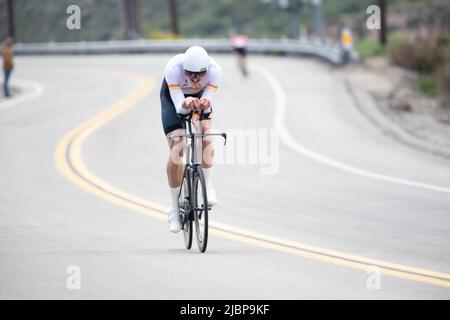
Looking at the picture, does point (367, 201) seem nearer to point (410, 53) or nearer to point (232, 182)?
point (232, 182)

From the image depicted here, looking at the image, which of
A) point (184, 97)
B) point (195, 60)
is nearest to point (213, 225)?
point (184, 97)

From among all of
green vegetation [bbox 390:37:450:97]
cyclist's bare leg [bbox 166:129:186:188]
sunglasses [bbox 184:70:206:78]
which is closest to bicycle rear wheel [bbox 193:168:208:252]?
cyclist's bare leg [bbox 166:129:186:188]

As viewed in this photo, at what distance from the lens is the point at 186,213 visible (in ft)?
31.3

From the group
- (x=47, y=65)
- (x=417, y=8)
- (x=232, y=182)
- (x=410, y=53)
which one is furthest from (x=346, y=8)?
(x=232, y=182)

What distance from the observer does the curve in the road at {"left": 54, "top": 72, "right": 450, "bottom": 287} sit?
8289 mm

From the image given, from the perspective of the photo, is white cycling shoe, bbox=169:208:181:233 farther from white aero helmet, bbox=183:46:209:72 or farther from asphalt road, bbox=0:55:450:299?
white aero helmet, bbox=183:46:209:72

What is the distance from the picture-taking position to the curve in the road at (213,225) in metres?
8.29

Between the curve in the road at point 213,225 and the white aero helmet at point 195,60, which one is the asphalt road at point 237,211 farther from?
the white aero helmet at point 195,60

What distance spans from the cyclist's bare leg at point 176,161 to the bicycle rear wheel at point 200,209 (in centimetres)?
43

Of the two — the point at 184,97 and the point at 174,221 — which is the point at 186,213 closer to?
the point at 174,221

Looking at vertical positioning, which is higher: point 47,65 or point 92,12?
point 92,12

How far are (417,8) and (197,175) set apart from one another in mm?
74998

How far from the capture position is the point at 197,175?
30.8 feet

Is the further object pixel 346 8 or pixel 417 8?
pixel 346 8
